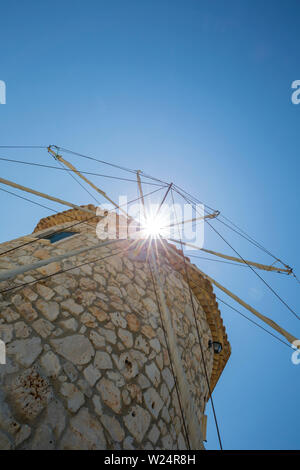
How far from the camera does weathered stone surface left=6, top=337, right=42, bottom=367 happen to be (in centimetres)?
227

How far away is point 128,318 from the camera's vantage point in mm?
3371

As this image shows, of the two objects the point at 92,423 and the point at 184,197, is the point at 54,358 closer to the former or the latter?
the point at 92,423

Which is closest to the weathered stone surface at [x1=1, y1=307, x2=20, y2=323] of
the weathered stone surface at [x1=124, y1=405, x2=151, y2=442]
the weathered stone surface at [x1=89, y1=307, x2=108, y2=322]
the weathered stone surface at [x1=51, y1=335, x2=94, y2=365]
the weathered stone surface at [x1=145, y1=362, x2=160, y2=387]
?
the weathered stone surface at [x1=51, y1=335, x2=94, y2=365]

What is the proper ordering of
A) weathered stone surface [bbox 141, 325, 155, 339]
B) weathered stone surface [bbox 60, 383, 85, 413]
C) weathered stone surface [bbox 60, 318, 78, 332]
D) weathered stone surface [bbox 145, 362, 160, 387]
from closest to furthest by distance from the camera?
weathered stone surface [bbox 60, 383, 85, 413]
weathered stone surface [bbox 60, 318, 78, 332]
weathered stone surface [bbox 145, 362, 160, 387]
weathered stone surface [bbox 141, 325, 155, 339]

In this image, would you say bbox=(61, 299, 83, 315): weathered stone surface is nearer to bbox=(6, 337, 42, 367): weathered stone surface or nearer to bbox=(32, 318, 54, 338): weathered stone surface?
bbox=(32, 318, 54, 338): weathered stone surface

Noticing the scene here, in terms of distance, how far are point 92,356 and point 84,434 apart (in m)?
0.69

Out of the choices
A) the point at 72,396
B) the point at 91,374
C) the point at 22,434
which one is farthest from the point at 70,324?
the point at 22,434

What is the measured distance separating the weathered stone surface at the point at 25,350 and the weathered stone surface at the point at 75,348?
18 cm

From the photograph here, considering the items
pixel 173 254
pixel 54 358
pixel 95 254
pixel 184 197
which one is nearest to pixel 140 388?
pixel 54 358

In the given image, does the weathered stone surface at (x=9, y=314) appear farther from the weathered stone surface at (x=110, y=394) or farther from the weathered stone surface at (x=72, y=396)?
the weathered stone surface at (x=110, y=394)

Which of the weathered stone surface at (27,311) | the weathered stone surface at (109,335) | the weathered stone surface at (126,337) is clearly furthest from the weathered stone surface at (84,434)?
the weathered stone surface at (27,311)
